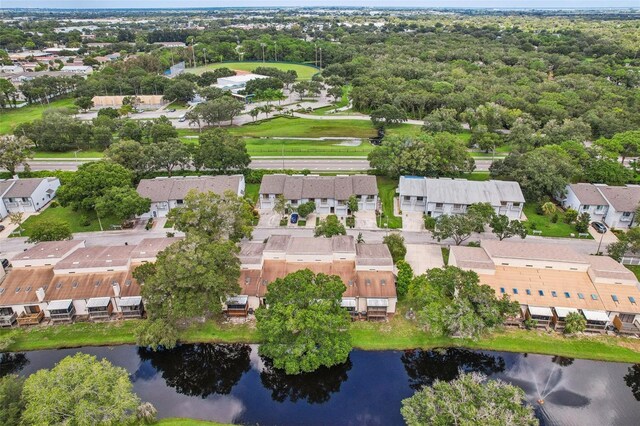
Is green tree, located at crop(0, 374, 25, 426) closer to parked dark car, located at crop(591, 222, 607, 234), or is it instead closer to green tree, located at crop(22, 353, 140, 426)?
green tree, located at crop(22, 353, 140, 426)

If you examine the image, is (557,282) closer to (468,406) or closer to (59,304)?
(468,406)

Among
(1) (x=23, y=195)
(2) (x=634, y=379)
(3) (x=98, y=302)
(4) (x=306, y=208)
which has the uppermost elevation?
(4) (x=306, y=208)

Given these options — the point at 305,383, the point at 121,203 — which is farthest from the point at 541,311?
the point at 121,203

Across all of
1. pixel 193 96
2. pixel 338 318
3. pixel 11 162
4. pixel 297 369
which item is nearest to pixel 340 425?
pixel 297 369

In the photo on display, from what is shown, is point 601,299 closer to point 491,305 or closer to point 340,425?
point 491,305

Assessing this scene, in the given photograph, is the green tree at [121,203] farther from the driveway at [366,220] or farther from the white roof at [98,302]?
the driveway at [366,220]

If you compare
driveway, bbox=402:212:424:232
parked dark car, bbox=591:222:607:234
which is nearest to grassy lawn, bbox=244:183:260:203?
driveway, bbox=402:212:424:232
